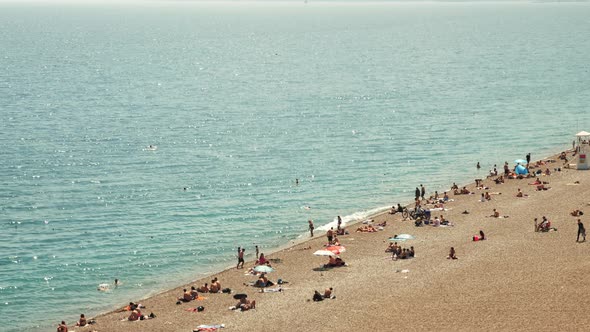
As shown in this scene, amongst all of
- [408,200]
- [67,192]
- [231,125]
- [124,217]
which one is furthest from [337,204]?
[231,125]

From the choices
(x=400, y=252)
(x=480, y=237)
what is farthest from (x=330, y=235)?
(x=480, y=237)

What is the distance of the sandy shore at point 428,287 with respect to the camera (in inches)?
A: 1625

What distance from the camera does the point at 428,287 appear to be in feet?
151

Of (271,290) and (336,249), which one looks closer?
(271,290)

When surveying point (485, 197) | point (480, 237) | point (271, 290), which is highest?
point (485, 197)

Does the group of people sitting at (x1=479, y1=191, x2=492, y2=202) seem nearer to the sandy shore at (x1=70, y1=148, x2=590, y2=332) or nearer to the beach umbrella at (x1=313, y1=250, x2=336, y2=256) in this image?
the sandy shore at (x1=70, y1=148, x2=590, y2=332)

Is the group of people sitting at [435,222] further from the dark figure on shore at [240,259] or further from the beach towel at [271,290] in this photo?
the beach towel at [271,290]

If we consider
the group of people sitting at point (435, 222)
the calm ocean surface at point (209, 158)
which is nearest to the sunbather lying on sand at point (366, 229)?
the group of people sitting at point (435, 222)

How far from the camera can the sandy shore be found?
41281 millimetres

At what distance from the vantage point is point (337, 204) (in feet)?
227

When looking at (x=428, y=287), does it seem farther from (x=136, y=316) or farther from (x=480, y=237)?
(x=136, y=316)

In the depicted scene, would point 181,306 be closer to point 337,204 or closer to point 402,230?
point 402,230

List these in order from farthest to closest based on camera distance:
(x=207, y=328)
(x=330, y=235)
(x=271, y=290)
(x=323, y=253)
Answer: (x=330, y=235)
(x=323, y=253)
(x=271, y=290)
(x=207, y=328)

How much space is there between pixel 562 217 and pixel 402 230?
9.57 metres
